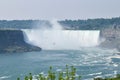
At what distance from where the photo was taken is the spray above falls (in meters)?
91.7

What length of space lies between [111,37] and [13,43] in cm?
2430

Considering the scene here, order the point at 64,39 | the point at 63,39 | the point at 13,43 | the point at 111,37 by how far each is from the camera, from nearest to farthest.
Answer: the point at 13,43 → the point at 111,37 → the point at 64,39 → the point at 63,39

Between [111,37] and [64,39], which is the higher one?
[64,39]

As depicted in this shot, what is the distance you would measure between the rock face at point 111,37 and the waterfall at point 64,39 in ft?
5.61

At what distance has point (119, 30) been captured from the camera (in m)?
93.0

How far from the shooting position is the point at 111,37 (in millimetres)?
91625

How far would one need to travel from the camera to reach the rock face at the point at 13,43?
78.2m

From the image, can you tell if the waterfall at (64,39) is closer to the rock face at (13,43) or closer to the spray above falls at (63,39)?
the spray above falls at (63,39)

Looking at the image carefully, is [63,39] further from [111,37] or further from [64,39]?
[111,37]

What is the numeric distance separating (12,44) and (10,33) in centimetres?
343

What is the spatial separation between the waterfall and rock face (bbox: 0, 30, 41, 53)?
6.12 metres

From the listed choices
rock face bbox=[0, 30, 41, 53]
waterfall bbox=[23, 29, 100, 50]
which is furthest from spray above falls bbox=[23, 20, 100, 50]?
rock face bbox=[0, 30, 41, 53]

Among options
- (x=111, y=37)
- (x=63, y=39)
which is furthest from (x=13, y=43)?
(x=111, y=37)

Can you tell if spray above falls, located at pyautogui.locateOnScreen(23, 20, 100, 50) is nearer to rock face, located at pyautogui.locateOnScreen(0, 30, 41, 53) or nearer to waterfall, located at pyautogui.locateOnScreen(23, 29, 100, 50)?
waterfall, located at pyautogui.locateOnScreen(23, 29, 100, 50)
